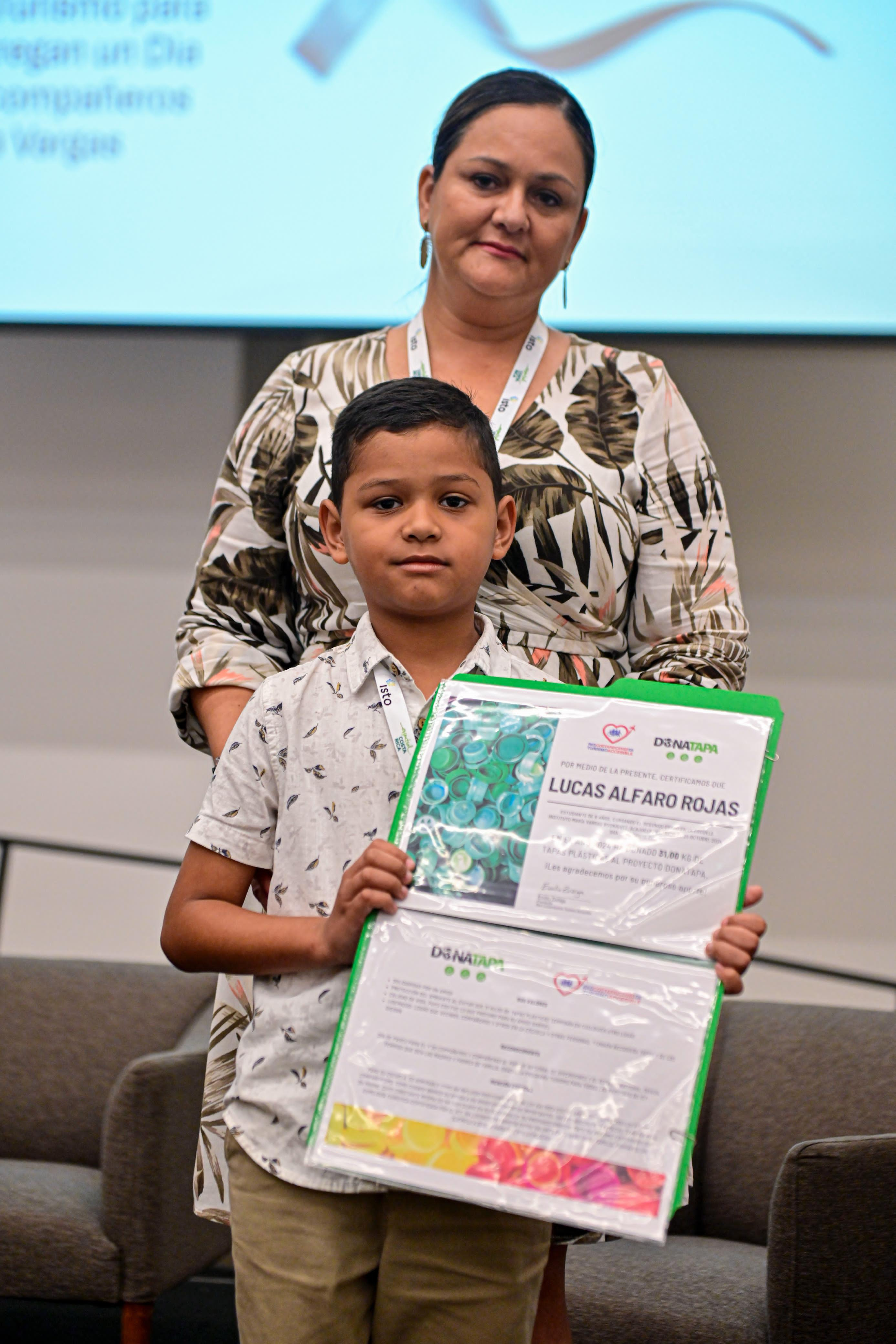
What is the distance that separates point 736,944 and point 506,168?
927 millimetres

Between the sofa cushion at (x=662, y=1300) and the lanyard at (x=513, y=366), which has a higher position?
the lanyard at (x=513, y=366)

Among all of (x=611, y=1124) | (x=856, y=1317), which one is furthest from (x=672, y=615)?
(x=856, y=1317)

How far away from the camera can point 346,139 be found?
306cm

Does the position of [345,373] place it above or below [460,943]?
above

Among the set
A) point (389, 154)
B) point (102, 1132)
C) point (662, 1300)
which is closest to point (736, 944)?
point (662, 1300)

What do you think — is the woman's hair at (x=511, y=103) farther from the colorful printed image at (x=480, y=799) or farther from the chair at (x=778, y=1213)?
the chair at (x=778, y=1213)

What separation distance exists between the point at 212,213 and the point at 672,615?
210 cm

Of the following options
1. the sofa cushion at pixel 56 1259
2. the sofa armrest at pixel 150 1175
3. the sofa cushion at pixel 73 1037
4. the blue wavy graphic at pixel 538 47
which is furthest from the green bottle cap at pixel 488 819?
the blue wavy graphic at pixel 538 47

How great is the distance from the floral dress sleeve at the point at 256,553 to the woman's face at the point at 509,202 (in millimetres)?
244

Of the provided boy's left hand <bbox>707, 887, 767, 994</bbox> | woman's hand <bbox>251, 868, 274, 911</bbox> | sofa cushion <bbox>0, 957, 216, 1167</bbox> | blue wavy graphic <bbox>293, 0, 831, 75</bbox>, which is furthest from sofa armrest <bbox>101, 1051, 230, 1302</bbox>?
blue wavy graphic <bbox>293, 0, 831, 75</bbox>

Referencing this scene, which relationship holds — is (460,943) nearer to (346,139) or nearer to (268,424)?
(268,424)

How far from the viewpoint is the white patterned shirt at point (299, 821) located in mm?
1127

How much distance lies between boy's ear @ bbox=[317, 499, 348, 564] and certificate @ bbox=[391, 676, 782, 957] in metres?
0.27

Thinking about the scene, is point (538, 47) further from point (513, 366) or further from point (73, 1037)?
point (73, 1037)
